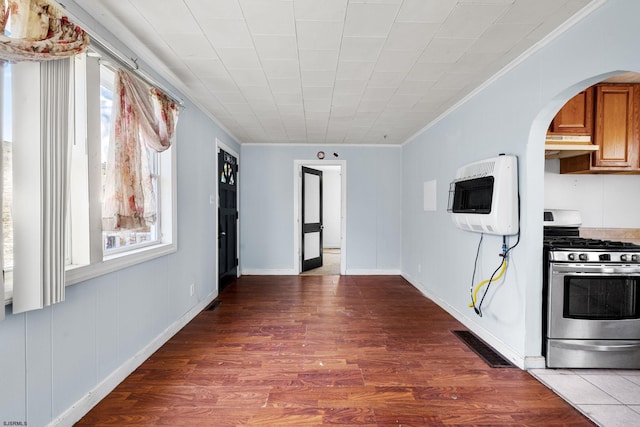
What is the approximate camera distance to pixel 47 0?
54.2 inches

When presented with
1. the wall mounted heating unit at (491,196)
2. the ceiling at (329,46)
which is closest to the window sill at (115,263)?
the ceiling at (329,46)

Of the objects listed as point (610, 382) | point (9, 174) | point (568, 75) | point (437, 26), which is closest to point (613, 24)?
point (568, 75)

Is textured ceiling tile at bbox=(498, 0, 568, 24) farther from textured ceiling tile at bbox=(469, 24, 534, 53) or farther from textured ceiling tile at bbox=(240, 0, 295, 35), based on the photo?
textured ceiling tile at bbox=(240, 0, 295, 35)

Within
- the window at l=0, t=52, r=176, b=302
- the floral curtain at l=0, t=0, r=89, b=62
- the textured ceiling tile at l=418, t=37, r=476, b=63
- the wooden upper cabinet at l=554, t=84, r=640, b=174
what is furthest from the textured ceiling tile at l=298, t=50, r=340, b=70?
the wooden upper cabinet at l=554, t=84, r=640, b=174

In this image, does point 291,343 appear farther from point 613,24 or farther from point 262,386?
point 613,24

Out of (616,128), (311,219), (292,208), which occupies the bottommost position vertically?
(311,219)

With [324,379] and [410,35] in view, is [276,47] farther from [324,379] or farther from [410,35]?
[324,379]

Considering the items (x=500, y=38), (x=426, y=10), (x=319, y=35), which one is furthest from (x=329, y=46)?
(x=500, y=38)

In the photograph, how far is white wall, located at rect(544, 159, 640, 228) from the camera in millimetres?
3246

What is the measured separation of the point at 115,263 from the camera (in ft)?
6.62

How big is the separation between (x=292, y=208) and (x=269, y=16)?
380 cm

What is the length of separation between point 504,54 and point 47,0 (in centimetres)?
285

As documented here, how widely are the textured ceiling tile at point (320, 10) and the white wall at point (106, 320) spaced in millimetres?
1335

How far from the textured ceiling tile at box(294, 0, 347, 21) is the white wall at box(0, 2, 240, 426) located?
1.33 meters
